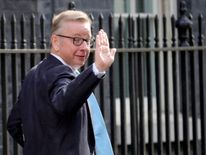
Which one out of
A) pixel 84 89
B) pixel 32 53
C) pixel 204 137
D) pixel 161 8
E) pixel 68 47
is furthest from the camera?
pixel 161 8

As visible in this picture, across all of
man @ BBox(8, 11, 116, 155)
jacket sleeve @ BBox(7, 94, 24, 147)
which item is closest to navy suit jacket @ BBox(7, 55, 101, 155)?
man @ BBox(8, 11, 116, 155)

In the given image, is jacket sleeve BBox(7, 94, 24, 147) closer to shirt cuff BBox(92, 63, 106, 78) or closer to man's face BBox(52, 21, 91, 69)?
man's face BBox(52, 21, 91, 69)

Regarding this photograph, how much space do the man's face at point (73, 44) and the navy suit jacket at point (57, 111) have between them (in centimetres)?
6

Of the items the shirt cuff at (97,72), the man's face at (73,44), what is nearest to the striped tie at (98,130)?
the man's face at (73,44)

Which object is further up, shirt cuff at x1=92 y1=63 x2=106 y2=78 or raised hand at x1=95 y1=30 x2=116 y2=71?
raised hand at x1=95 y1=30 x2=116 y2=71

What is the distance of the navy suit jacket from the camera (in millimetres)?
3664

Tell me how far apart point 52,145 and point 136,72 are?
2.54 m

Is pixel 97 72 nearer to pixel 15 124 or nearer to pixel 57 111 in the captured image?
pixel 57 111

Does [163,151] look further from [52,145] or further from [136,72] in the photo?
[52,145]

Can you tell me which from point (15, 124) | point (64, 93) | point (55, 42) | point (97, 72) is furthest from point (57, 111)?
point (15, 124)

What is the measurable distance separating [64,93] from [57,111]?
11cm

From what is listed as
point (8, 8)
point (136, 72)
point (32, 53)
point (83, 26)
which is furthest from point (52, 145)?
point (8, 8)

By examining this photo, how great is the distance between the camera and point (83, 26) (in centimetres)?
392

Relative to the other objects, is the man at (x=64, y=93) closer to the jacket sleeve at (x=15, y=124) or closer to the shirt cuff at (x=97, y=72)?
the shirt cuff at (x=97, y=72)
